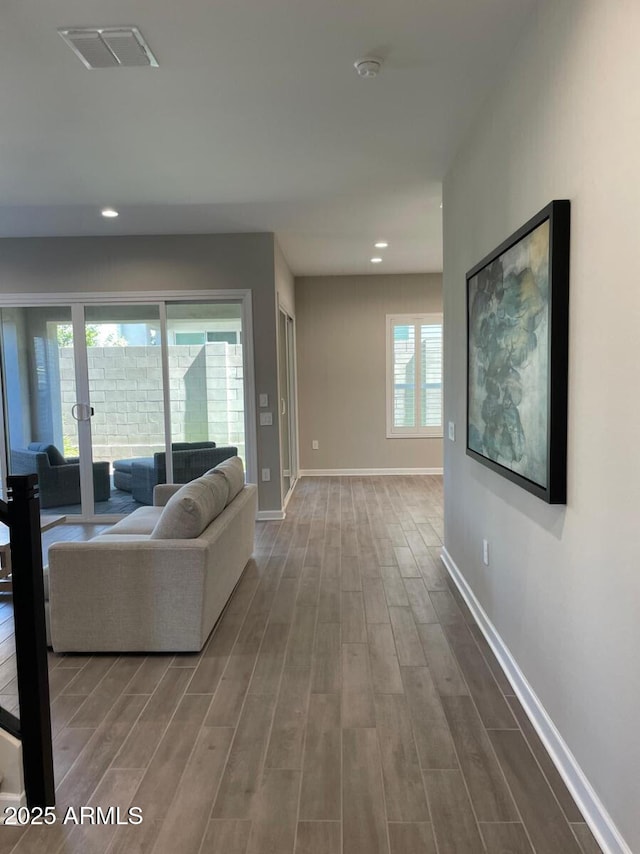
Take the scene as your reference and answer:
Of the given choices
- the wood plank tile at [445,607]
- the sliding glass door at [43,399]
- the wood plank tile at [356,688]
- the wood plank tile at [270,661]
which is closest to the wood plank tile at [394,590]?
the wood plank tile at [445,607]

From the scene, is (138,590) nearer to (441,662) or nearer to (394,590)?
(441,662)

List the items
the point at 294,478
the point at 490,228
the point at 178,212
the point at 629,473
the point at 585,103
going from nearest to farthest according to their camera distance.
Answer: the point at 629,473, the point at 585,103, the point at 490,228, the point at 178,212, the point at 294,478

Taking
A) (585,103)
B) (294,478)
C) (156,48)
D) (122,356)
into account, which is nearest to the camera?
(585,103)

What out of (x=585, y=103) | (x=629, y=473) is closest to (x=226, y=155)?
(x=585, y=103)

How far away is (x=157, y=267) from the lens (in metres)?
5.23

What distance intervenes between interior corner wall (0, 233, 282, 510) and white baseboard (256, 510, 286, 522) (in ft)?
3.78

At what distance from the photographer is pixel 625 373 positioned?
1.43 meters

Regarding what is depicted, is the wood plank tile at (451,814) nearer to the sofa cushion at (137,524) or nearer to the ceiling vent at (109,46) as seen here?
the sofa cushion at (137,524)

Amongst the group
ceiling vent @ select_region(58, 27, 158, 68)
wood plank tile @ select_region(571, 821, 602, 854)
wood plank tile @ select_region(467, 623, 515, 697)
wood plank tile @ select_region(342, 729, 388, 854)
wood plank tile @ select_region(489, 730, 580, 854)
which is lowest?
wood plank tile @ select_region(342, 729, 388, 854)

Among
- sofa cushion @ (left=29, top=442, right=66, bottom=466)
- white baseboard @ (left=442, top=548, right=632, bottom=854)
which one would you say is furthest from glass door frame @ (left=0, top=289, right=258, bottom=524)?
white baseboard @ (left=442, top=548, right=632, bottom=854)

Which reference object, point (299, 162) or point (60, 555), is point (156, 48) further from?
point (60, 555)

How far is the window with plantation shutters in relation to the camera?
24.3ft

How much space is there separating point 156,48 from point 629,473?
7.90 feet

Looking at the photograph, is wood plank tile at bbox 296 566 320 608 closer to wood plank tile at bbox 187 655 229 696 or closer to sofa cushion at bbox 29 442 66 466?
wood plank tile at bbox 187 655 229 696
